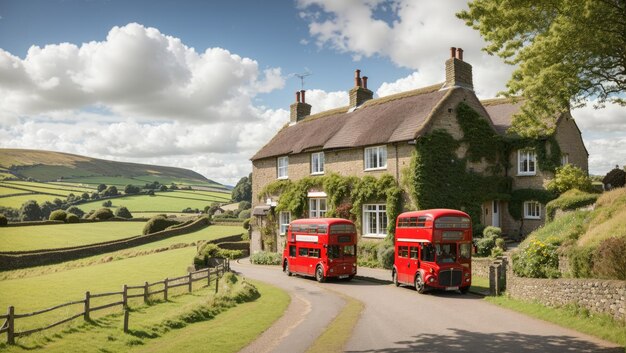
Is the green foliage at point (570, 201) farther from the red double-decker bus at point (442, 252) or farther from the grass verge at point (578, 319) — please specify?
the grass verge at point (578, 319)

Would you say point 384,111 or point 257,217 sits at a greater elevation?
point 384,111

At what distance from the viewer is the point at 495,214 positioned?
32.0 metres

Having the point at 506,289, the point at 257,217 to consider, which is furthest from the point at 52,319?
the point at 257,217

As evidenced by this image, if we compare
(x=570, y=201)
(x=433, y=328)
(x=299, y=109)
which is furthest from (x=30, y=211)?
(x=433, y=328)

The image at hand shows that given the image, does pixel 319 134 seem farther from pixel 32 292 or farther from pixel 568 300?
pixel 568 300

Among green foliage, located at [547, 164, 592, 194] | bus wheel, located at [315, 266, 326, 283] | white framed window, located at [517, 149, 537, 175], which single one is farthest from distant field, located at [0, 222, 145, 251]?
green foliage, located at [547, 164, 592, 194]

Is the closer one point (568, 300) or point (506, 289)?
point (568, 300)

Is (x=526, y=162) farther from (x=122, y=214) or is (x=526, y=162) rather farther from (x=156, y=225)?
(x=122, y=214)

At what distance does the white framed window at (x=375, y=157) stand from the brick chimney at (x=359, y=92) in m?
8.44

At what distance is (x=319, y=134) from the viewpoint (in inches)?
1490

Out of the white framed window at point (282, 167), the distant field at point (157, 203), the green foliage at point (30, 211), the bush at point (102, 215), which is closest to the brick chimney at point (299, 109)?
the white framed window at point (282, 167)

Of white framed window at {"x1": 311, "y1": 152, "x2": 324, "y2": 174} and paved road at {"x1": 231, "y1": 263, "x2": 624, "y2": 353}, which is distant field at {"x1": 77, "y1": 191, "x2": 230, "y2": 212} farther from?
paved road at {"x1": 231, "y1": 263, "x2": 624, "y2": 353}

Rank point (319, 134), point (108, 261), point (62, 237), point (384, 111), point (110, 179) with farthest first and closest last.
Answer: 1. point (110, 179)
2. point (62, 237)
3. point (108, 261)
4. point (319, 134)
5. point (384, 111)

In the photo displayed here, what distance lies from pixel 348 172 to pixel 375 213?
391 centimetres
